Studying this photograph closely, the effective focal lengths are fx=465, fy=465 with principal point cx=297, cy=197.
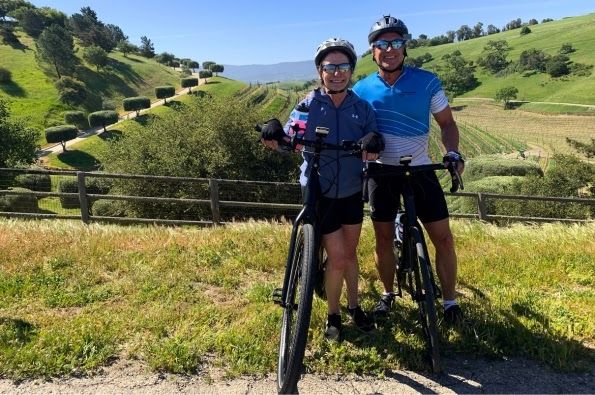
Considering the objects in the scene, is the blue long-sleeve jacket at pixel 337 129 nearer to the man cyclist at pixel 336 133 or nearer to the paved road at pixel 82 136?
the man cyclist at pixel 336 133

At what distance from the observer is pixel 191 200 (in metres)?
12.7

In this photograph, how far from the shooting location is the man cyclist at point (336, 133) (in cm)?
339

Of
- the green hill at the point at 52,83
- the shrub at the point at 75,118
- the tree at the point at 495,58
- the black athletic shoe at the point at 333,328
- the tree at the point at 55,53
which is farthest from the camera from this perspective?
the tree at the point at 495,58

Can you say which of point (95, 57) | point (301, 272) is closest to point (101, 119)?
point (95, 57)

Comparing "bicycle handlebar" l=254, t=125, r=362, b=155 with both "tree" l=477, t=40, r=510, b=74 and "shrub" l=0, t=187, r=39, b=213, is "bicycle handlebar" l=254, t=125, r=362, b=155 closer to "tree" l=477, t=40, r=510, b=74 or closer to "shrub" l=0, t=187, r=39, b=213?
"shrub" l=0, t=187, r=39, b=213

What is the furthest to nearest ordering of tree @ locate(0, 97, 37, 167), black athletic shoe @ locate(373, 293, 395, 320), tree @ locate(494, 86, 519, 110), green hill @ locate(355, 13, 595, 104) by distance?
tree @ locate(494, 86, 519, 110) → green hill @ locate(355, 13, 595, 104) → tree @ locate(0, 97, 37, 167) → black athletic shoe @ locate(373, 293, 395, 320)

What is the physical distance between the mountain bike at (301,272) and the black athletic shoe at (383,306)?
0.97 meters

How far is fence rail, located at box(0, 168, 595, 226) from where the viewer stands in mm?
11344

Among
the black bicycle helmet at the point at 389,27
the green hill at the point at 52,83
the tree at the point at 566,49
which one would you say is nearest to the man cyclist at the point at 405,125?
the black bicycle helmet at the point at 389,27

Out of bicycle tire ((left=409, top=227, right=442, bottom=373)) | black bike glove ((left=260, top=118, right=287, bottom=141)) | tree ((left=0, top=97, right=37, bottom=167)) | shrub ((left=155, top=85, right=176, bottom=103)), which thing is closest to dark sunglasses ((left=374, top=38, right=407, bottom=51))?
black bike glove ((left=260, top=118, right=287, bottom=141))

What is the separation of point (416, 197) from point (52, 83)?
84423 millimetres

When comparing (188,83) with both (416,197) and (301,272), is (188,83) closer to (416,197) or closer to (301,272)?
(416,197)

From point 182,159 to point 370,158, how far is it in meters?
28.5

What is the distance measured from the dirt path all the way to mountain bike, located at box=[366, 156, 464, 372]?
0.69 feet
